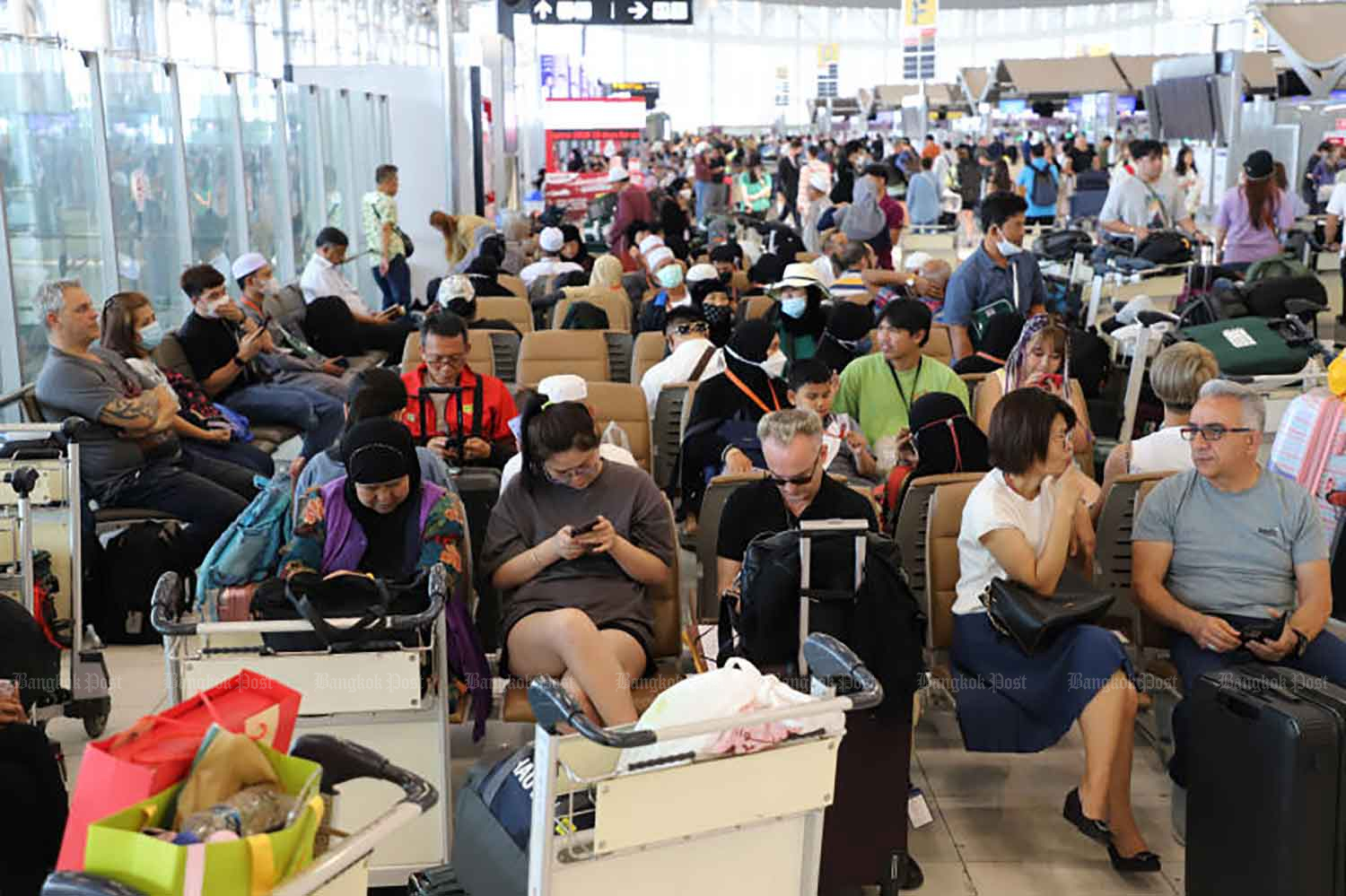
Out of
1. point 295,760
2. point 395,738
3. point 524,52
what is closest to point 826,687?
point 295,760

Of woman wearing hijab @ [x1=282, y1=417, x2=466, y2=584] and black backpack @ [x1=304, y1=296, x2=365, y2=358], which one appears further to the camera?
black backpack @ [x1=304, y1=296, x2=365, y2=358]

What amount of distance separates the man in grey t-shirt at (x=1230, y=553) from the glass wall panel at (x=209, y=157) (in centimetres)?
705

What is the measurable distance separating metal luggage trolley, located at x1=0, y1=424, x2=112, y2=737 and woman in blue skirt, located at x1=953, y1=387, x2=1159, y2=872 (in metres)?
2.83

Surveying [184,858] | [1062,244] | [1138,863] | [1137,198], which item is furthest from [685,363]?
[1062,244]

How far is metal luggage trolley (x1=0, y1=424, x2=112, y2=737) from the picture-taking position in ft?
15.4

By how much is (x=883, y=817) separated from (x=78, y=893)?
2334 millimetres

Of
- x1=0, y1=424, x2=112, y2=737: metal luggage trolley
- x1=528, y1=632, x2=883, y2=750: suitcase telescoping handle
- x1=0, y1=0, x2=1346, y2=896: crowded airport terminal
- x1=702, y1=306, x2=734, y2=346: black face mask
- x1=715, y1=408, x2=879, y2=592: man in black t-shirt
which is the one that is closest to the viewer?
x1=528, y1=632, x2=883, y2=750: suitcase telescoping handle

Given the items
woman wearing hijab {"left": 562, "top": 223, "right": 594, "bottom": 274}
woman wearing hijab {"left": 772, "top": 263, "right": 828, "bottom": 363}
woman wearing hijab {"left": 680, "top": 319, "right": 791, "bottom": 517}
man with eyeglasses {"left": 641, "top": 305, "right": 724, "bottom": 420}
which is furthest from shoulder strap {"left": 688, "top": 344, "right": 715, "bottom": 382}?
woman wearing hijab {"left": 562, "top": 223, "right": 594, "bottom": 274}

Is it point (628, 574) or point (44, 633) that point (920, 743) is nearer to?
point (628, 574)

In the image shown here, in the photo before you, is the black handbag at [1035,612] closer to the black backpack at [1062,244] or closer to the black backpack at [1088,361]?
the black backpack at [1088,361]

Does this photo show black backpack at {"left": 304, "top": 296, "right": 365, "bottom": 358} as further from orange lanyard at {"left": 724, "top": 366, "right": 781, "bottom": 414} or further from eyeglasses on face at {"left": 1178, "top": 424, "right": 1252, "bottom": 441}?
eyeglasses on face at {"left": 1178, "top": 424, "right": 1252, "bottom": 441}

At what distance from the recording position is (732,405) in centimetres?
625

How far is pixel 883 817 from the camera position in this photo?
3.84 m

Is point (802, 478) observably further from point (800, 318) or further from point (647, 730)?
point (800, 318)
